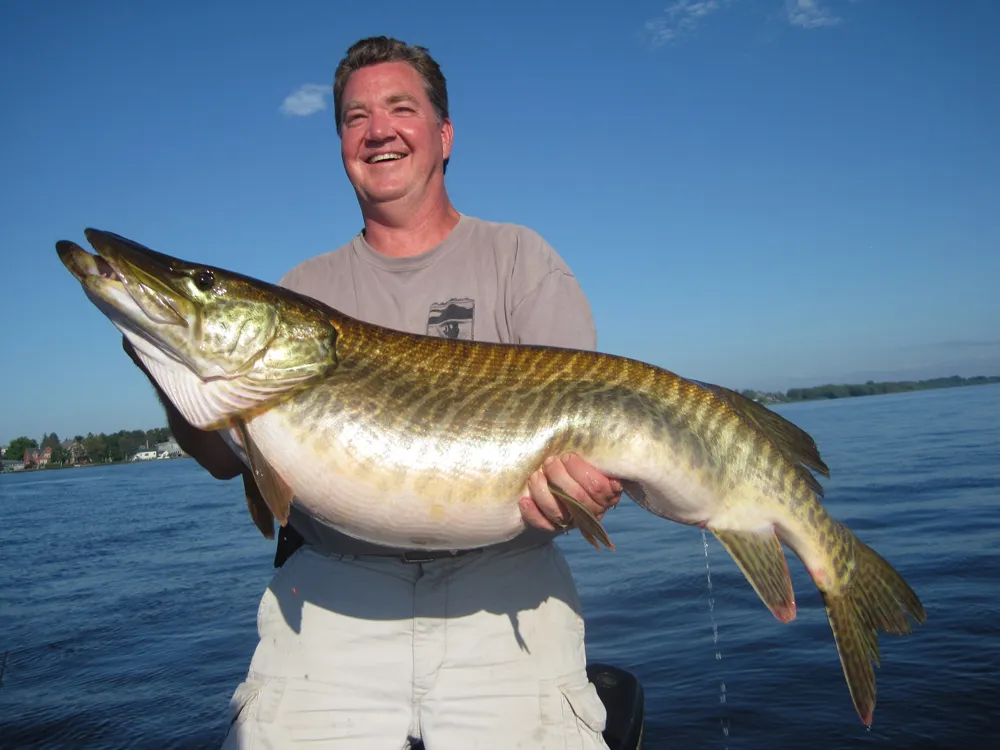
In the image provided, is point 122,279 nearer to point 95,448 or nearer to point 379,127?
point 379,127

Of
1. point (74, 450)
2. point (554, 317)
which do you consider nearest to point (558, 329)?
point (554, 317)

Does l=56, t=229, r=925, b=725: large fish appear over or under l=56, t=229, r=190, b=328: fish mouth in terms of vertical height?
under

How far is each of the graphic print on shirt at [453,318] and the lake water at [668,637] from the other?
3987 millimetres

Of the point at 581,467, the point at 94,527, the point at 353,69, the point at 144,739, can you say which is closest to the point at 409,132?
the point at 353,69

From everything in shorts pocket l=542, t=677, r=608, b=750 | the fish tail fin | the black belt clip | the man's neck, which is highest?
the man's neck

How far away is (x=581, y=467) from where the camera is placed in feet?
8.70

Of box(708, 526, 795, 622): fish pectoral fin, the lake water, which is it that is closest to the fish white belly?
box(708, 526, 795, 622): fish pectoral fin

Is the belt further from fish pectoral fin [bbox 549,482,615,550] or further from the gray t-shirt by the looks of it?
fish pectoral fin [bbox 549,482,615,550]

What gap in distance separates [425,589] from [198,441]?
1152mm

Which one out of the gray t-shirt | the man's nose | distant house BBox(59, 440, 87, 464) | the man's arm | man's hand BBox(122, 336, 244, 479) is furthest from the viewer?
distant house BBox(59, 440, 87, 464)

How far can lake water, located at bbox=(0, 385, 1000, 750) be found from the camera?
18.8 feet

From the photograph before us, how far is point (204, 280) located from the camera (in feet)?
8.86

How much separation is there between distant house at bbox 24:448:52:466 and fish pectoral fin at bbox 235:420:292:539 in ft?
395

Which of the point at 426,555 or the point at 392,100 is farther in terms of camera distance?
the point at 392,100
